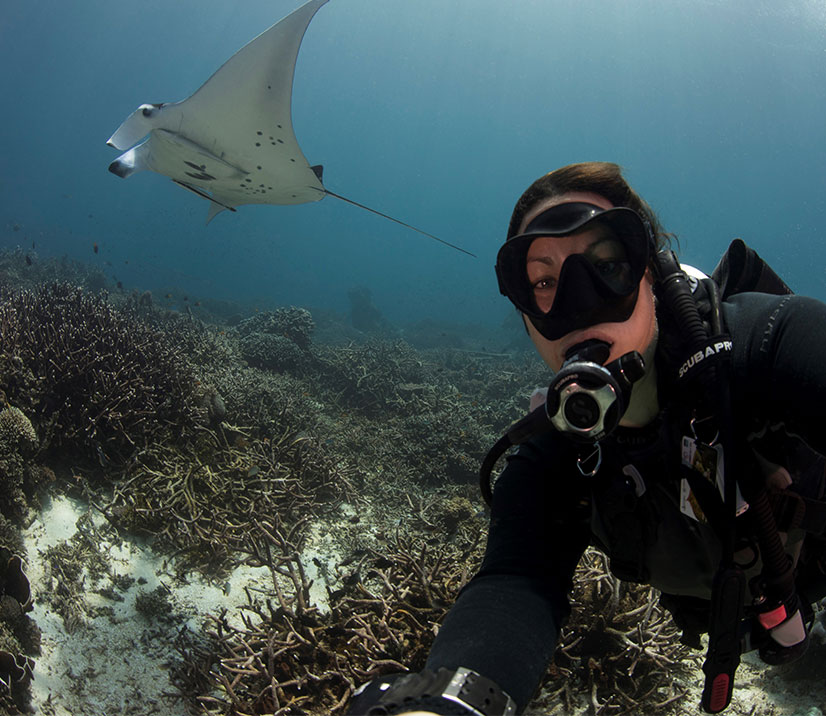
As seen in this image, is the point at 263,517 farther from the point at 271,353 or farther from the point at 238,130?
the point at 271,353

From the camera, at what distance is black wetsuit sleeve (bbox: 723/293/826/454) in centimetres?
127

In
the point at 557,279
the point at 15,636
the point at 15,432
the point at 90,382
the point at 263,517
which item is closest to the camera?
the point at 557,279

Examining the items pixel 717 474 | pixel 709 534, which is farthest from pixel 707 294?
Answer: pixel 709 534

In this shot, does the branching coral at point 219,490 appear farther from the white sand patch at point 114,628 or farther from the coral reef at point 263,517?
the white sand patch at point 114,628

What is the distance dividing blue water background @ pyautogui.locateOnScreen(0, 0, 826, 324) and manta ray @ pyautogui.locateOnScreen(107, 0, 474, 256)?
4706 cm

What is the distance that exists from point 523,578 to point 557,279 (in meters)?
1.15

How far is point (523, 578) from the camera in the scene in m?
1.56

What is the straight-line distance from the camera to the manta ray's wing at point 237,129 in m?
5.34

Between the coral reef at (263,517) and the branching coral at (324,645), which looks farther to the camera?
the coral reef at (263,517)

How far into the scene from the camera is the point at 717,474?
4.33ft

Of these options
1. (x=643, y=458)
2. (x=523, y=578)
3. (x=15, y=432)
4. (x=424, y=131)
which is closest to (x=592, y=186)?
(x=643, y=458)

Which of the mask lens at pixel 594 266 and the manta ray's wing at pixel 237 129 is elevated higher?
the manta ray's wing at pixel 237 129

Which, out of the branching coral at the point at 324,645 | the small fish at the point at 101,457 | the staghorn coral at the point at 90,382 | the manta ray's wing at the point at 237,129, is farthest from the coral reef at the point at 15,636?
the manta ray's wing at the point at 237,129

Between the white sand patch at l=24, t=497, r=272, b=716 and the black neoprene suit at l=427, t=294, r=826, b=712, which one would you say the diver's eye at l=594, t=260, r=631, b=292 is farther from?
the white sand patch at l=24, t=497, r=272, b=716
